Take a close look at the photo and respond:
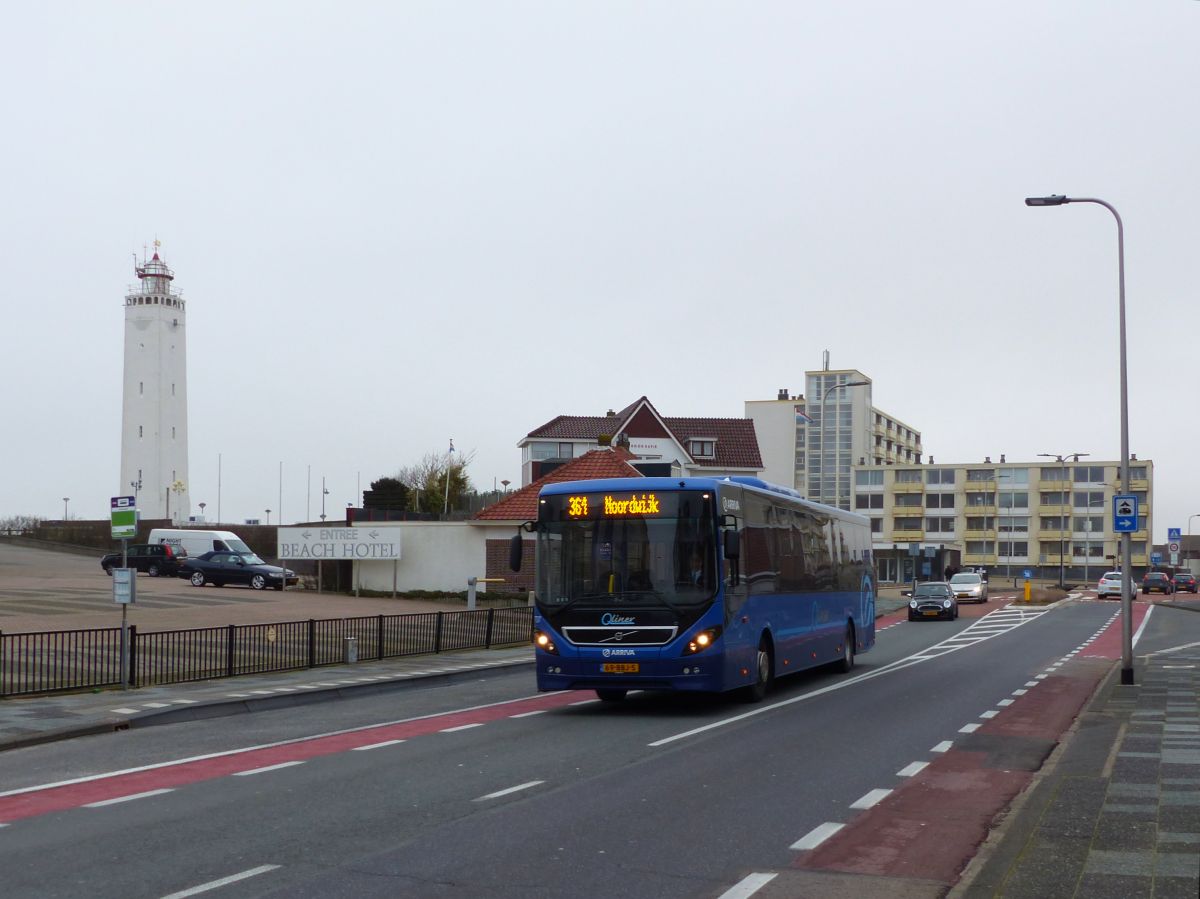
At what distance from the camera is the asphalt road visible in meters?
7.87

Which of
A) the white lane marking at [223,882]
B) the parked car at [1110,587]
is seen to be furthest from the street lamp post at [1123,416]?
the parked car at [1110,587]

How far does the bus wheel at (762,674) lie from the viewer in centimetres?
1866

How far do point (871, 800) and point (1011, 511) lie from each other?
123 meters

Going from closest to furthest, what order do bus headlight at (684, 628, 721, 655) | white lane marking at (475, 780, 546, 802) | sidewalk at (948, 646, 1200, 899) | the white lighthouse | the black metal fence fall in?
sidewalk at (948, 646, 1200, 899)
white lane marking at (475, 780, 546, 802)
bus headlight at (684, 628, 721, 655)
the black metal fence
the white lighthouse

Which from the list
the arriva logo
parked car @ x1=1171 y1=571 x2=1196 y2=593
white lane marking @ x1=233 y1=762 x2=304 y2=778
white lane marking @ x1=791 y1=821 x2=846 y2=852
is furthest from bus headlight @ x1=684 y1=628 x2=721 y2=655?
parked car @ x1=1171 y1=571 x2=1196 y2=593

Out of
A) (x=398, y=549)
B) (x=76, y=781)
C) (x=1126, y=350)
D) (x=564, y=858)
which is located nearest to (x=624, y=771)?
(x=564, y=858)

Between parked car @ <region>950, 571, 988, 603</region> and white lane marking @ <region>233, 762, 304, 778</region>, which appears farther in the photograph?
parked car @ <region>950, 571, 988, 603</region>

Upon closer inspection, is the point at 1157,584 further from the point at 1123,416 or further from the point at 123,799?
the point at 123,799

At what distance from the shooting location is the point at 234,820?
→ 9586 millimetres

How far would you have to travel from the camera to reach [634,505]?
17.3m

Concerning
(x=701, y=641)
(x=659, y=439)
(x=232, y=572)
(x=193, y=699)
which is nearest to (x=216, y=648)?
(x=193, y=699)

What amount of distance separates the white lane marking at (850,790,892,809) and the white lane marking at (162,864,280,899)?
468 centimetres

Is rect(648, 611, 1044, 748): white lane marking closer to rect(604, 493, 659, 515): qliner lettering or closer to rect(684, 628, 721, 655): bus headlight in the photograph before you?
rect(684, 628, 721, 655): bus headlight

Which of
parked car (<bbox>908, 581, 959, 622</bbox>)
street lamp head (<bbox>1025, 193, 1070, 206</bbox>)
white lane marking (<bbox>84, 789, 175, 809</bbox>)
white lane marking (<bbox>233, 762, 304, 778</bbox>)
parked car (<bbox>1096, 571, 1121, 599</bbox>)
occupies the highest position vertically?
street lamp head (<bbox>1025, 193, 1070, 206</bbox>)
